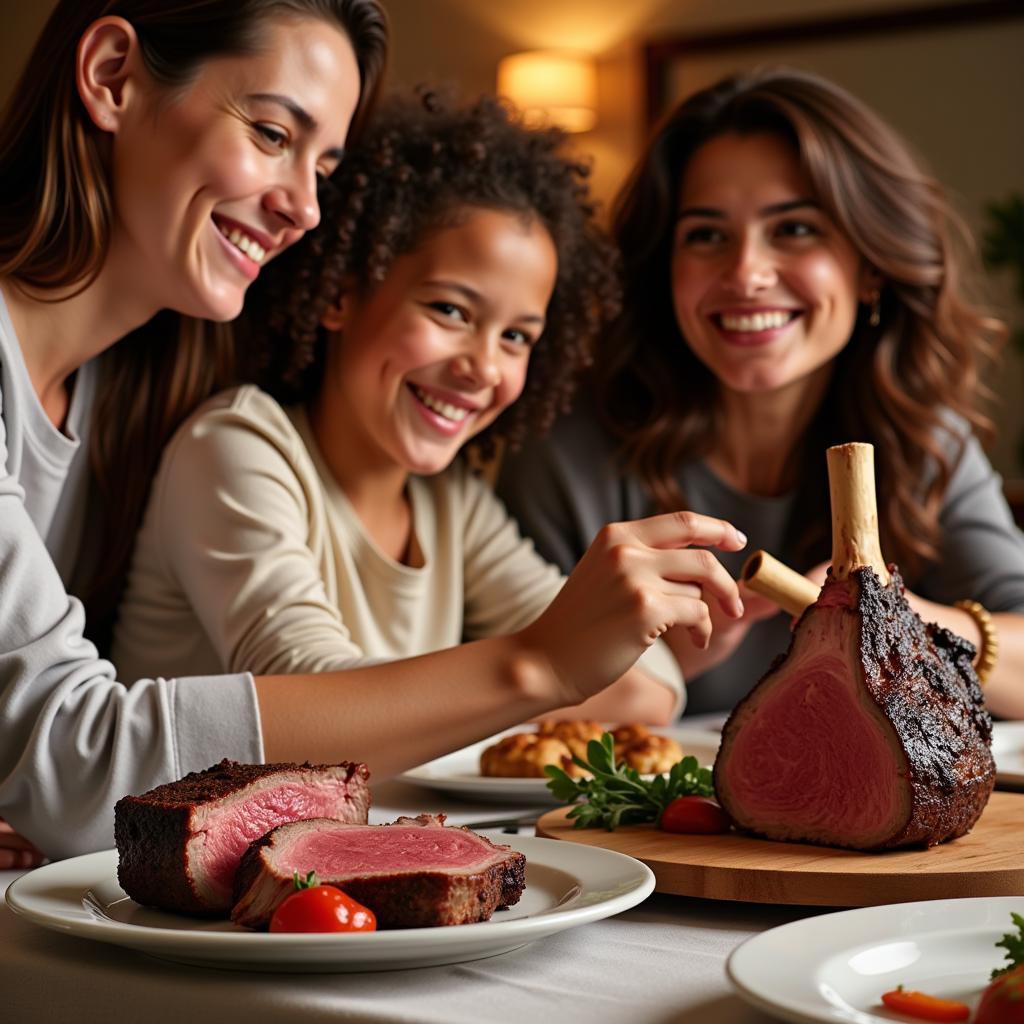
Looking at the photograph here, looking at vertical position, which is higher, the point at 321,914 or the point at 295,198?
the point at 295,198

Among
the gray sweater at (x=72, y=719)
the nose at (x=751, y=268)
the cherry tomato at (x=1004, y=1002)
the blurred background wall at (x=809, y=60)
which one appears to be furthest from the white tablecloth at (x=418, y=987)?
the blurred background wall at (x=809, y=60)

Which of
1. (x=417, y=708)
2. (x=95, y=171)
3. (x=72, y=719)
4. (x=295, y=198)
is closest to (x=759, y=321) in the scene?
(x=295, y=198)

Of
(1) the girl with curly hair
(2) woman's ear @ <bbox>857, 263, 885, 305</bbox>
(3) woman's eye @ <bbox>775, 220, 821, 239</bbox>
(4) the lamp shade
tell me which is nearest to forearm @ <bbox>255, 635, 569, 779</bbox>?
(1) the girl with curly hair

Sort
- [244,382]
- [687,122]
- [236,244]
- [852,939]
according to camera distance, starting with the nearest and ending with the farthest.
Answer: [852,939] < [236,244] < [244,382] < [687,122]

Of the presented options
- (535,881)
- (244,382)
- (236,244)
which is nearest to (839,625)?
(535,881)

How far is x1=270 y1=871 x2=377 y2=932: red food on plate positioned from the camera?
0.87 m

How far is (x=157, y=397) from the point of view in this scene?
2062 millimetres

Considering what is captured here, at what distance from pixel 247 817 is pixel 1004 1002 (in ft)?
1.88

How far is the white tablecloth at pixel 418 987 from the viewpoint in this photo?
832 mm

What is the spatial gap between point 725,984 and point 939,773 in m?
0.36

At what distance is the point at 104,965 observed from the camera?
929mm

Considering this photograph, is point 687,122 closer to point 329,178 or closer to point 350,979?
point 329,178

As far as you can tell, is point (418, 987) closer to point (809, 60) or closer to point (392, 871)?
point (392, 871)

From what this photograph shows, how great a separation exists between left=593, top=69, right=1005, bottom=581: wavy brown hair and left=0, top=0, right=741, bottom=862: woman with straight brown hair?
804 mm
